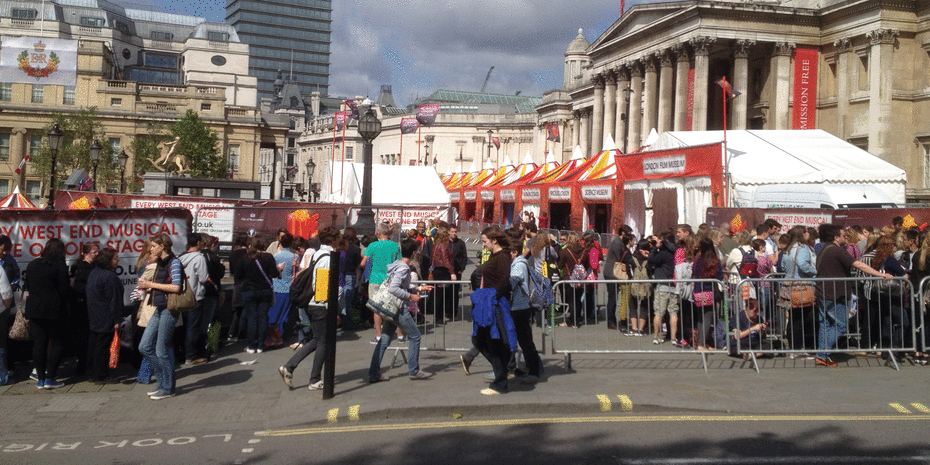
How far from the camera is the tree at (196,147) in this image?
55.3 metres

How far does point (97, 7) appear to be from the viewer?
3725 inches

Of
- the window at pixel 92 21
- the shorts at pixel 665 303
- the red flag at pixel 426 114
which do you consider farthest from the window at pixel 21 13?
the shorts at pixel 665 303

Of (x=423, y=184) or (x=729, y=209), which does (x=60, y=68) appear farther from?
(x=729, y=209)

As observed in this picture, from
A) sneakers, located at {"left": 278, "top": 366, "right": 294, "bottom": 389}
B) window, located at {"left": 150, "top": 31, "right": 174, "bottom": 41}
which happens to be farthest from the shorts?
window, located at {"left": 150, "top": 31, "right": 174, "bottom": 41}

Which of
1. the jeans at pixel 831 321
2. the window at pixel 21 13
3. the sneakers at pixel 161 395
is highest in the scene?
the window at pixel 21 13

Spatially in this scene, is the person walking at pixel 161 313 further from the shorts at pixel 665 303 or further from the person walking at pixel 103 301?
the shorts at pixel 665 303

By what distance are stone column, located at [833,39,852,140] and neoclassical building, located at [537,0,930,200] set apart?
51 millimetres

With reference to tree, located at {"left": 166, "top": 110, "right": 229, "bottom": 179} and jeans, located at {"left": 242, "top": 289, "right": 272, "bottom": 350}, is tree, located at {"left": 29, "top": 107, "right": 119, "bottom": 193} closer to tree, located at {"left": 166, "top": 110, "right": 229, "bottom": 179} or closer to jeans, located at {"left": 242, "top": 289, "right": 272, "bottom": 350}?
tree, located at {"left": 166, "top": 110, "right": 229, "bottom": 179}

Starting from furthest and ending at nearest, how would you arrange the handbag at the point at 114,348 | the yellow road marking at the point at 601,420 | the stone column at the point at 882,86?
1. the stone column at the point at 882,86
2. the handbag at the point at 114,348
3. the yellow road marking at the point at 601,420

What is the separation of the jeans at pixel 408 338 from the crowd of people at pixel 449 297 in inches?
0.7

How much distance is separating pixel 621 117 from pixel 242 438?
47361mm

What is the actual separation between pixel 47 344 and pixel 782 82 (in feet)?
133

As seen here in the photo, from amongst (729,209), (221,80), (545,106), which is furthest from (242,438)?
(221,80)

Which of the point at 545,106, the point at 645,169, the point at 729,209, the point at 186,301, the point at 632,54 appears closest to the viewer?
the point at 186,301
